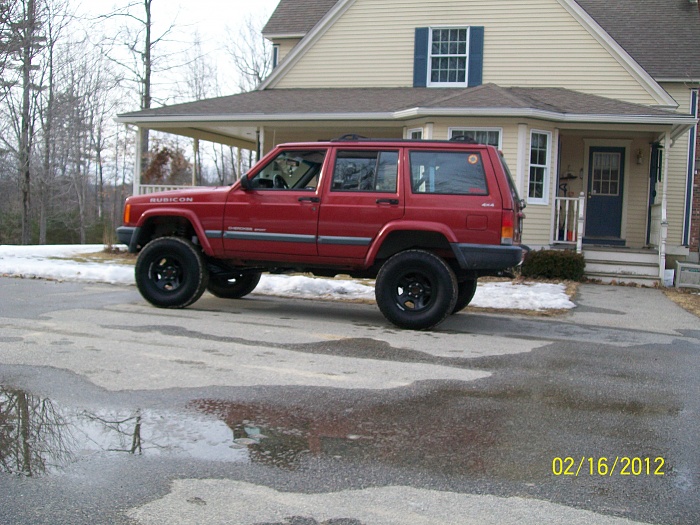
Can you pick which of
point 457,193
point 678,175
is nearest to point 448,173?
point 457,193

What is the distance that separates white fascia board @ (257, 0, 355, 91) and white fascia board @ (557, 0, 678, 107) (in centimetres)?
572

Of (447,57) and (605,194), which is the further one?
(447,57)

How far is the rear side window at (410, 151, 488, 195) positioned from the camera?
7.92 metres

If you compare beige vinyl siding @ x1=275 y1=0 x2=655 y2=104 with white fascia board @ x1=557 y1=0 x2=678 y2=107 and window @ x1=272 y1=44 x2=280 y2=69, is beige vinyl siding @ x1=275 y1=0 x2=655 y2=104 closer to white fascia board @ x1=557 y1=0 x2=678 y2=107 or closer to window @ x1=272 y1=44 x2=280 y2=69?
white fascia board @ x1=557 y1=0 x2=678 y2=107

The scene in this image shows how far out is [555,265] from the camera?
1423cm

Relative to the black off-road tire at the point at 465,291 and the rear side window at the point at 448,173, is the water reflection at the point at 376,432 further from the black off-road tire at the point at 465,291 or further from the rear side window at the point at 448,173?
the black off-road tire at the point at 465,291

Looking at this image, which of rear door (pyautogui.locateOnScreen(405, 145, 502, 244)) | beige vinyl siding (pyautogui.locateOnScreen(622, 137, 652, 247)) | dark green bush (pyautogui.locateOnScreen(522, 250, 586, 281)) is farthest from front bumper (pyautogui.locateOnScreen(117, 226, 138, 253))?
beige vinyl siding (pyautogui.locateOnScreen(622, 137, 652, 247))

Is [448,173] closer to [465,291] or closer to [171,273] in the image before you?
[465,291]

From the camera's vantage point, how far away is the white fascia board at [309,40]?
750 inches

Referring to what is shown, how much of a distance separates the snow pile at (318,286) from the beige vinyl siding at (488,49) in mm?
7186

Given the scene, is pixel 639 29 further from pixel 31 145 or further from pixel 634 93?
pixel 31 145

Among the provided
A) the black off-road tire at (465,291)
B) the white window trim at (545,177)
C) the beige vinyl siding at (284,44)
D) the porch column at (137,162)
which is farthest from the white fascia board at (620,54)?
the porch column at (137,162)

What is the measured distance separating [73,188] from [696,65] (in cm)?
3706
